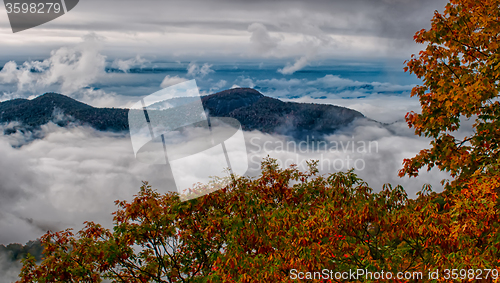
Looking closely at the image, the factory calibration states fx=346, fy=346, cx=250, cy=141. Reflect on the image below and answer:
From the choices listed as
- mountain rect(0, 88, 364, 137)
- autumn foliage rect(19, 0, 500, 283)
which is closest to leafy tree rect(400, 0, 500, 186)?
autumn foliage rect(19, 0, 500, 283)

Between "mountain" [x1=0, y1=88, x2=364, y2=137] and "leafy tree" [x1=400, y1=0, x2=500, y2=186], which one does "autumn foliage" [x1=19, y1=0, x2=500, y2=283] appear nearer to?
"leafy tree" [x1=400, y1=0, x2=500, y2=186]

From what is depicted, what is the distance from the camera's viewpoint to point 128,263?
1004cm

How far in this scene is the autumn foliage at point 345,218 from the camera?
6457 mm

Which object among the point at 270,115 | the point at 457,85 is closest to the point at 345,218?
the point at 457,85

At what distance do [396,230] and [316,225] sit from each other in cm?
154

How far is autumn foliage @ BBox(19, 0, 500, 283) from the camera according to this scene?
6.46m

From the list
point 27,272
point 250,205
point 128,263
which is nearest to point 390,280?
point 250,205

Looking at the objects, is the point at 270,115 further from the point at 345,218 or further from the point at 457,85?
the point at 345,218

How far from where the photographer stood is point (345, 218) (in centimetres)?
662

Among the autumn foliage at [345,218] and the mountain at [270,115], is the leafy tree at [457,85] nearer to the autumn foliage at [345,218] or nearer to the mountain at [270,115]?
the autumn foliage at [345,218]

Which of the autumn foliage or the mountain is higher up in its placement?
the autumn foliage

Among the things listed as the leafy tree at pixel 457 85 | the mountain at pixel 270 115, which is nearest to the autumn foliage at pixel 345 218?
the leafy tree at pixel 457 85

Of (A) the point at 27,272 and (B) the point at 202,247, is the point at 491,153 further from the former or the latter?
(A) the point at 27,272

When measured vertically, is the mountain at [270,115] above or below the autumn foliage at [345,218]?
below
